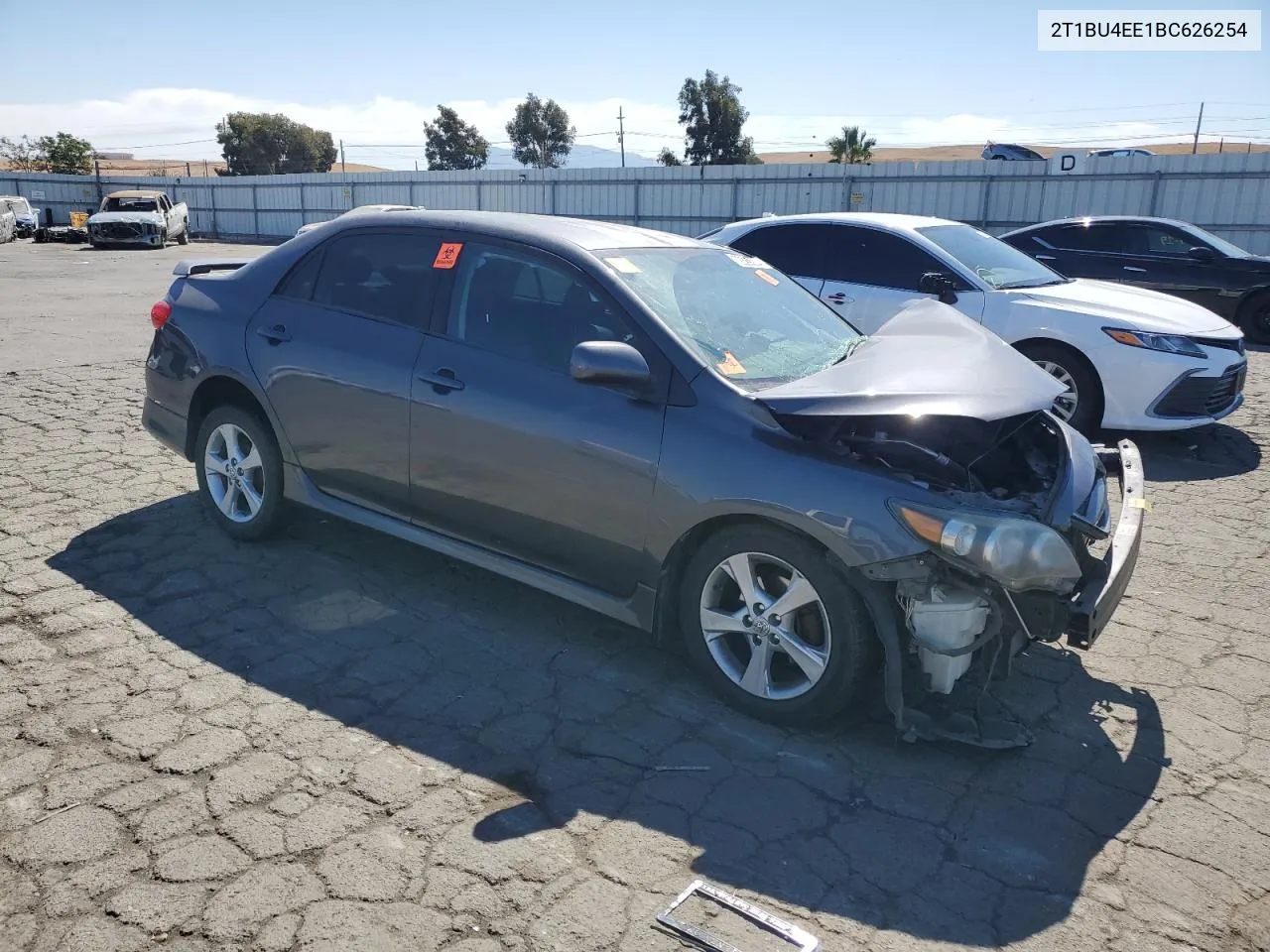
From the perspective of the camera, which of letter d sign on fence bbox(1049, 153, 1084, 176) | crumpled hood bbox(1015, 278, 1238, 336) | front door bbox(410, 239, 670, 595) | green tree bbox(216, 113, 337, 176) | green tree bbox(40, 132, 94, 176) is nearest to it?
front door bbox(410, 239, 670, 595)

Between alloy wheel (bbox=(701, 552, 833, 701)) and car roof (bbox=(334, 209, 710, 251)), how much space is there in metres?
1.53

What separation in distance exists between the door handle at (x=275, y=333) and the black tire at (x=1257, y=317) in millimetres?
11861

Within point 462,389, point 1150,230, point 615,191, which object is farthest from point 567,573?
point 615,191

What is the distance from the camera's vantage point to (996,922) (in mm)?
2650

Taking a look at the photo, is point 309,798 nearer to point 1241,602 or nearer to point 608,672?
point 608,672

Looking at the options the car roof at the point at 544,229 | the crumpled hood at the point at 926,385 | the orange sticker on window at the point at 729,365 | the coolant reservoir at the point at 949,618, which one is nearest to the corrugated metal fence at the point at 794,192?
the crumpled hood at the point at 926,385

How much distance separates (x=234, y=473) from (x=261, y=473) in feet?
0.54

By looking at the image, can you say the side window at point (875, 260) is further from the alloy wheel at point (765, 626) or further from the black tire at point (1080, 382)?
the alloy wheel at point (765, 626)

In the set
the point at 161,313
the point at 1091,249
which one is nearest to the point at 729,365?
the point at 161,313

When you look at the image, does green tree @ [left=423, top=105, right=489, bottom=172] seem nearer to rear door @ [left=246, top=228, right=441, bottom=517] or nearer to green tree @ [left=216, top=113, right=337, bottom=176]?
green tree @ [left=216, top=113, right=337, bottom=176]

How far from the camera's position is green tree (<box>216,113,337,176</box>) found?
69875 millimetres

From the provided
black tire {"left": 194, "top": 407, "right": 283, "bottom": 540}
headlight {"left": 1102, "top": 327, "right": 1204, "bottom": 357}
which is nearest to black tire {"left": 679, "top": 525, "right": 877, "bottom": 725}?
black tire {"left": 194, "top": 407, "right": 283, "bottom": 540}

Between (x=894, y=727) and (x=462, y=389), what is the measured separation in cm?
217

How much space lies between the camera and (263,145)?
2771 inches
